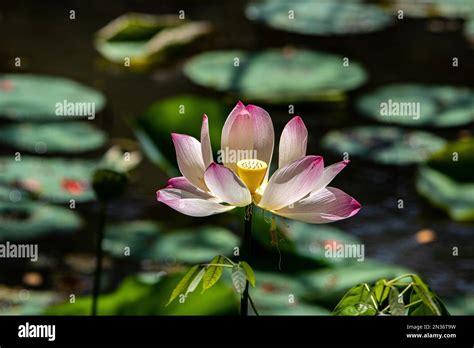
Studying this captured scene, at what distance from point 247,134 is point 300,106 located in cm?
200

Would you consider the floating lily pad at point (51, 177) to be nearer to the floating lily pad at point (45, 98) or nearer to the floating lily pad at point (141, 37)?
the floating lily pad at point (45, 98)

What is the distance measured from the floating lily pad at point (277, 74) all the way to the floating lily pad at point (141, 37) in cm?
14

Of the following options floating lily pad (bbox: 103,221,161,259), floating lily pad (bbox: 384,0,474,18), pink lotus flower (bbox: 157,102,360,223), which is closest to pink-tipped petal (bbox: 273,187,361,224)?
pink lotus flower (bbox: 157,102,360,223)

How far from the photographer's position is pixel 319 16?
10.2 feet

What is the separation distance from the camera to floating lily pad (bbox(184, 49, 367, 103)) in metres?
2.69

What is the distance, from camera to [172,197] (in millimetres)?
728

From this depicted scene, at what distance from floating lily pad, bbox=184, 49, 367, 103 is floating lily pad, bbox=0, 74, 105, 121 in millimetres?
372

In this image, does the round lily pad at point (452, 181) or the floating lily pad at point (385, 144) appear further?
the floating lily pad at point (385, 144)

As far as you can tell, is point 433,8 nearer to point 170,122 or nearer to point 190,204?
point 170,122

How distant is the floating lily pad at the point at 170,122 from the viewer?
2096 mm

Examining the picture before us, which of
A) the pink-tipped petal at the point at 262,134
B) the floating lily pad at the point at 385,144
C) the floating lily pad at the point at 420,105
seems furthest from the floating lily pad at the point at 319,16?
the pink-tipped petal at the point at 262,134

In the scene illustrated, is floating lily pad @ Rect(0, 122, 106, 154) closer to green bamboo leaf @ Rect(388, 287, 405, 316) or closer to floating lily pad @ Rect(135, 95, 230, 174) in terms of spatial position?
floating lily pad @ Rect(135, 95, 230, 174)
